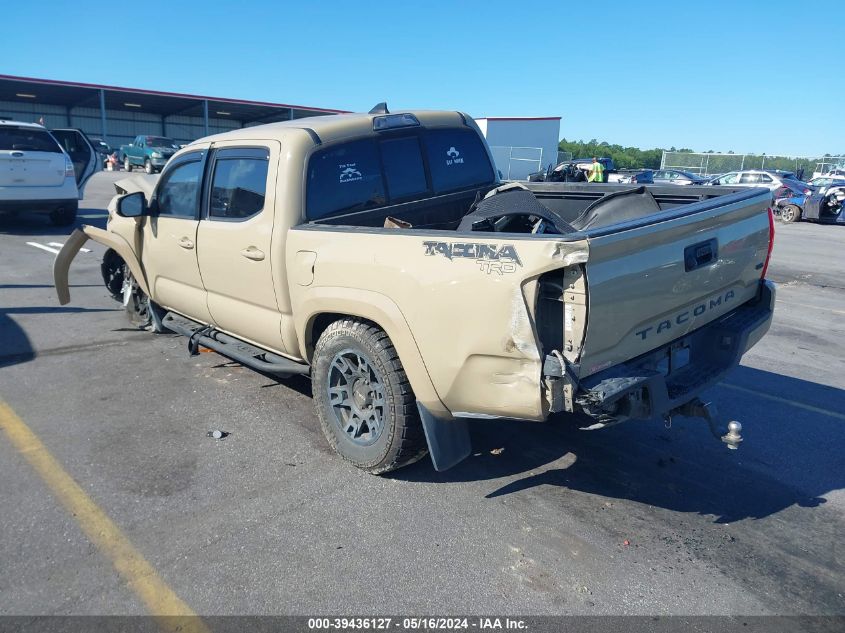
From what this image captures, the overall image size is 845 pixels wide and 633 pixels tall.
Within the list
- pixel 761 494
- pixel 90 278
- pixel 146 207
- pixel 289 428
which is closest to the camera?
pixel 761 494

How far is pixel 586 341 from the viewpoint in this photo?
9.31 feet

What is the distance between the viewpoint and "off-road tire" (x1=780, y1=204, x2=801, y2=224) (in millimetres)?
21031

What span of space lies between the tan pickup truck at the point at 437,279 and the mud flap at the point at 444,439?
0.01 metres

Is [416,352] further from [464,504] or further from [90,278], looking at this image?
[90,278]

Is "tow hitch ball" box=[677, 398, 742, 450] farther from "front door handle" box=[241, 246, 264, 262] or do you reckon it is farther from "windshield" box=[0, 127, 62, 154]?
"windshield" box=[0, 127, 62, 154]

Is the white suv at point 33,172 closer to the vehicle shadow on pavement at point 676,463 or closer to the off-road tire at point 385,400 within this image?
the off-road tire at point 385,400

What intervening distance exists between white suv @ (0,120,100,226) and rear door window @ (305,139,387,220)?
10.6 m

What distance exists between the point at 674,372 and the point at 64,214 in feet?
47.1

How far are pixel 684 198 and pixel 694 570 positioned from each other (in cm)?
268

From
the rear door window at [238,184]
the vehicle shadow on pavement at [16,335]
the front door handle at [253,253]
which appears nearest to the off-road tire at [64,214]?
the vehicle shadow on pavement at [16,335]

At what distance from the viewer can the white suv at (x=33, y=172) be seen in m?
12.1

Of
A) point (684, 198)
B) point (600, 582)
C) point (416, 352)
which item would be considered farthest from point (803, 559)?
point (684, 198)

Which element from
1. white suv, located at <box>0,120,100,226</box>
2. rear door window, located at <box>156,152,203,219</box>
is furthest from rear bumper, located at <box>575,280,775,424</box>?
white suv, located at <box>0,120,100,226</box>

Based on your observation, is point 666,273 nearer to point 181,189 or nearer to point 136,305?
point 181,189
